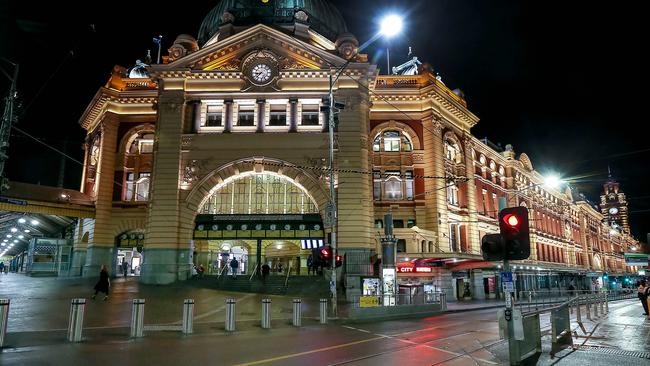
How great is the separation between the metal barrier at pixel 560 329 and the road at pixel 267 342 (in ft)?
1.46

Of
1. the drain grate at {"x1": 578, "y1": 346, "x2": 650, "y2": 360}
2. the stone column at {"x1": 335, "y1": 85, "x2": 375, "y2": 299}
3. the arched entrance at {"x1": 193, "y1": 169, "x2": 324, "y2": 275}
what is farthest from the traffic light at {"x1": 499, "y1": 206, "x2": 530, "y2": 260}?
the arched entrance at {"x1": 193, "y1": 169, "x2": 324, "y2": 275}

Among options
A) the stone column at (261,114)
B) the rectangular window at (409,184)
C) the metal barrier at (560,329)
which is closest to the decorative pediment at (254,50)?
the stone column at (261,114)

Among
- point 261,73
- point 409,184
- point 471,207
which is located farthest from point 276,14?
point 471,207

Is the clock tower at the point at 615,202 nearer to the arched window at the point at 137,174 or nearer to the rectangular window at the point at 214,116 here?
the rectangular window at the point at 214,116

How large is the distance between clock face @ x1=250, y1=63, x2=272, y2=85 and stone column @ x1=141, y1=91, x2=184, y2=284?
6284 millimetres

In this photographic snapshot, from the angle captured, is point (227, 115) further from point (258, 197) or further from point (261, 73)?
point (258, 197)

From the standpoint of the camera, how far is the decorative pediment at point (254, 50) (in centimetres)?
4109

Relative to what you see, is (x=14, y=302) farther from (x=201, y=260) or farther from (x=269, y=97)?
(x=269, y=97)

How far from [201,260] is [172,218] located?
5217 millimetres

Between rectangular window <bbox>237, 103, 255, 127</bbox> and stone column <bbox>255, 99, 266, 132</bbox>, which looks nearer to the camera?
stone column <bbox>255, 99, 266, 132</bbox>

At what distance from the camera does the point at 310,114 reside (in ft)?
136

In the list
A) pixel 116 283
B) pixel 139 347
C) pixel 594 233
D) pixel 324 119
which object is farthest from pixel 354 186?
pixel 594 233

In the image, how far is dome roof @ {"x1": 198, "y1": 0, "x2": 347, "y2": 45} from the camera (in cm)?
4950

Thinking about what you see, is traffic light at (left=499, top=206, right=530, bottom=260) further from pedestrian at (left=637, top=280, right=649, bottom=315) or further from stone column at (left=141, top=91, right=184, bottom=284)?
stone column at (left=141, top=91, right=184, bottom=284)
